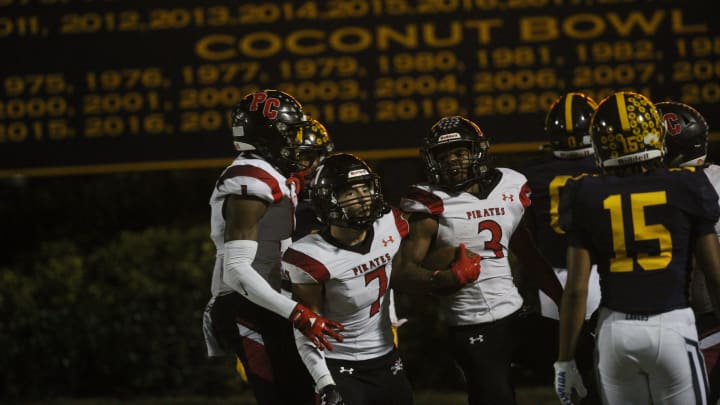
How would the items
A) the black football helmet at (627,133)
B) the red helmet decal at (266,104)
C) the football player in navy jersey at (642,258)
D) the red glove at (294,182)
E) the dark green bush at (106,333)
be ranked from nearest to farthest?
1. the football player in navy jersey at (642,258)
2. the black football helmet at (627,133)
3. the red glove at (294,182)
4. the red helmet decal at (266,104)
5. the dark green bush at (106,333)

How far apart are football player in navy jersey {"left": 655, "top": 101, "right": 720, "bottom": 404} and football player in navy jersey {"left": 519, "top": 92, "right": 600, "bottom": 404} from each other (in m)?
0.35

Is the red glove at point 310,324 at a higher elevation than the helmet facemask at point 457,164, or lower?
lower

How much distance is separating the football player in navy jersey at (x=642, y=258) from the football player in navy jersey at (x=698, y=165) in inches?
32.8

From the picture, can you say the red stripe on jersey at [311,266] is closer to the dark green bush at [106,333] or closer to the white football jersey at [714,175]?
the white football jersey at [714,175]

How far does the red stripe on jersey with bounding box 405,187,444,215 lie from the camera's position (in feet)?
14.0

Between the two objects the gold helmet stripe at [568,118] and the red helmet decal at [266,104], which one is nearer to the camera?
the red helmet decal at [266,104]

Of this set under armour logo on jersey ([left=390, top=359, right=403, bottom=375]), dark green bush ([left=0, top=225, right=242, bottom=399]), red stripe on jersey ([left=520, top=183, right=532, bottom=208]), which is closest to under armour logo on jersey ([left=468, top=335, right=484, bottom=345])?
under armour logo on jersey ([left=390, top=359, right=403, bottom=375])

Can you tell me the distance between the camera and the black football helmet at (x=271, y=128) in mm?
4211

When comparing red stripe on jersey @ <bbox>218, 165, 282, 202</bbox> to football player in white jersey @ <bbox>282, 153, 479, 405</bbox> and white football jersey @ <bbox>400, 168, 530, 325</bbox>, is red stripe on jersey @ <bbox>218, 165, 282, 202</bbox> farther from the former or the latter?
white football jersey @ <bbox>400, 168, 530, 325</bbox>

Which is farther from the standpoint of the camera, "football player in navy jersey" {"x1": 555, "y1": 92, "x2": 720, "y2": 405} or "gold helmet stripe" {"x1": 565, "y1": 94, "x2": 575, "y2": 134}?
"gold helmet stripe" {"x1": 565, "y1": 94, "x2": 575, "y2": 134}

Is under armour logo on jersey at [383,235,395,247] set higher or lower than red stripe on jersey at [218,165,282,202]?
lower

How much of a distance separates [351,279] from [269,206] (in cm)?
45

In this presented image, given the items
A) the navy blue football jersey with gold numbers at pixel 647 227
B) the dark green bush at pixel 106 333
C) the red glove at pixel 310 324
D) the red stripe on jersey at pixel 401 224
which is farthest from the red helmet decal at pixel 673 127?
the dark green bush at pixel 106 333

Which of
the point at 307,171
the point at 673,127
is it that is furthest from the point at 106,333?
the point at 673,127
